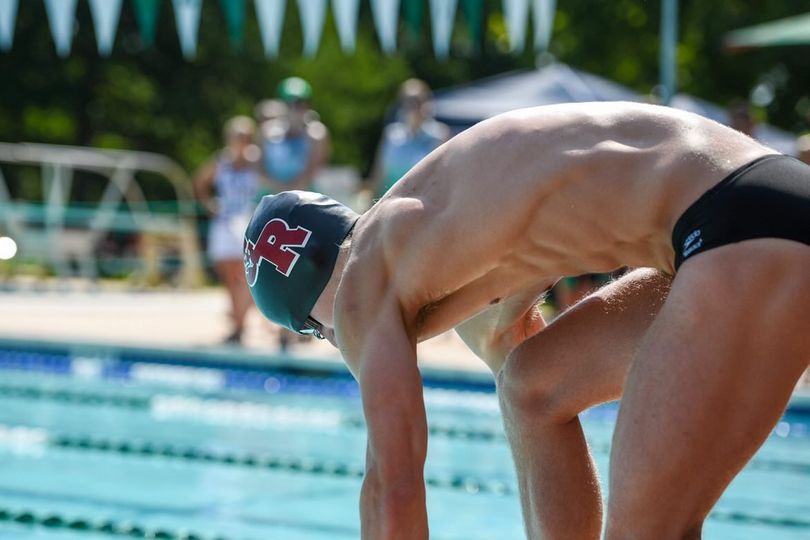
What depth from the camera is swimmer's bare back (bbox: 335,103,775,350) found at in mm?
2125

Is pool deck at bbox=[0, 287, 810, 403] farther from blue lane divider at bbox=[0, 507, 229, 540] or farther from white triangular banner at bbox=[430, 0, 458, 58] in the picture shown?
blue lane divider at bbox=[0, 507, 229, 540]

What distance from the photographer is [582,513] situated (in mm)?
2676

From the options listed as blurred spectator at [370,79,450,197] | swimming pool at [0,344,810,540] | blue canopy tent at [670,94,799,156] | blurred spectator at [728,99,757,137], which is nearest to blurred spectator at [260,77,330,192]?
blurred spectator at [370,79,450,197]

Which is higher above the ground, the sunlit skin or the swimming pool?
the sunlit skin

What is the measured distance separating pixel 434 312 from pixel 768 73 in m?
19.3

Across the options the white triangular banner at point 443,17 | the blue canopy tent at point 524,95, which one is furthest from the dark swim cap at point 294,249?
the blue canopy tent at point 524,95

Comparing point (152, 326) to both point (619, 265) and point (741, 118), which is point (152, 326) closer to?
point (741, 118)

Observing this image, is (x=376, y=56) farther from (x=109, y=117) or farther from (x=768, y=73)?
(x=768, y=73)

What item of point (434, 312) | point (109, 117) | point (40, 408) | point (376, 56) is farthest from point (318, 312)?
point (376, 56)

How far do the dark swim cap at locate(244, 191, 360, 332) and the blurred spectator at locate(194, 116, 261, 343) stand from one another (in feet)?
18.0

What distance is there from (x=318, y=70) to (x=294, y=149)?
20931 millimetres

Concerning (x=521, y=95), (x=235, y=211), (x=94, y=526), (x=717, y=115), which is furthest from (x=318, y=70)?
(x=94, y=526)

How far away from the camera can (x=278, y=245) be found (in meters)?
2.53

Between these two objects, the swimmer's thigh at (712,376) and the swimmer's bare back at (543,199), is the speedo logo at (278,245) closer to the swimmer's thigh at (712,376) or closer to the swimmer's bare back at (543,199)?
the swimmer's bare back at (543,199)
